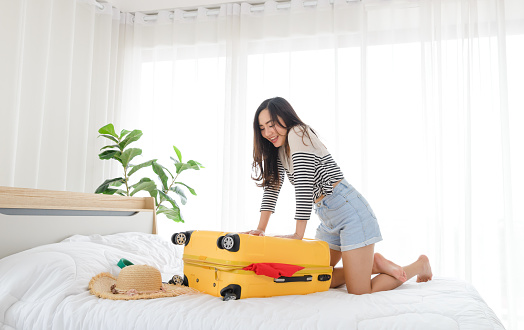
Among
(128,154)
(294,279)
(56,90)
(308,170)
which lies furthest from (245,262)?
(56,90)

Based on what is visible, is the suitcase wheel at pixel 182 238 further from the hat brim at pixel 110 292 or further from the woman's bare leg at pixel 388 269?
the woman's bare leg at pixel 388 269

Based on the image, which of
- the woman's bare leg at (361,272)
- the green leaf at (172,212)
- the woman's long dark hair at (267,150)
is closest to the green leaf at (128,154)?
the green leaf at (172,212)

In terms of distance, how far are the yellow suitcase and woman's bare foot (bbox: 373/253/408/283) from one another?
0.30 metres

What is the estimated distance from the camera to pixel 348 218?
1.76m

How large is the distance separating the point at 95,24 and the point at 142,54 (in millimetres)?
448

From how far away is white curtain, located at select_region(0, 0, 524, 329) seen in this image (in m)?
2.96

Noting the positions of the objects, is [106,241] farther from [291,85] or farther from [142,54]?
[142,54]

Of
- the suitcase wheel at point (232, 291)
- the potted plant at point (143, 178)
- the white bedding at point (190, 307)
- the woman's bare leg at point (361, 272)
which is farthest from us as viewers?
the potted plant at point (143, 178)

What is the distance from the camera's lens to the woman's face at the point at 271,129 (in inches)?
70.7

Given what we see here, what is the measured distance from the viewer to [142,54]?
151 inches

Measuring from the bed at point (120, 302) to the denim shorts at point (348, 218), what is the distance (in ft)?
0.77

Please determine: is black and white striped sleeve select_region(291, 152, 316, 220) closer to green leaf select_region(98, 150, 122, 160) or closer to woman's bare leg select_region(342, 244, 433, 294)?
woman's bare leg select_region(342, 244, 433, 294)

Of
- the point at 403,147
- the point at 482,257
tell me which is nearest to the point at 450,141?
the point at 403,147

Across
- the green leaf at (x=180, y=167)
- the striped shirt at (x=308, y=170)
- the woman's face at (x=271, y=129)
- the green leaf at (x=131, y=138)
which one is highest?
the green leaf at (x=131, y=138)
